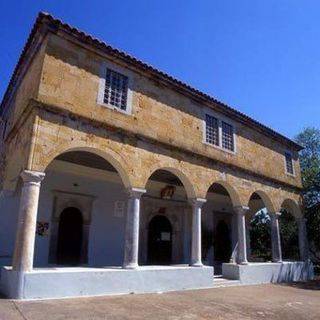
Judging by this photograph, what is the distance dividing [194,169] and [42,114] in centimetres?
543

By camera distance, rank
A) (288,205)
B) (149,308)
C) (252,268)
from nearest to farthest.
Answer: (149,308), (252,268), (288,205)

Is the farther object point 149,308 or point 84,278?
point 84,278

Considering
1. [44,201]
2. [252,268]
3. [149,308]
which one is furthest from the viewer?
[252,268]

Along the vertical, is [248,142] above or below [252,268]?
above

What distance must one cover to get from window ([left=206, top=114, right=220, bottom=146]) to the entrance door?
12.6 ft

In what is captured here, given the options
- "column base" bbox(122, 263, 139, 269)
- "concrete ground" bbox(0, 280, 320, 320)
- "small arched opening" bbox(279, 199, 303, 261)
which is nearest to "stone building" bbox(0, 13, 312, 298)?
"column base" bbox(122, 263, 139, 269)

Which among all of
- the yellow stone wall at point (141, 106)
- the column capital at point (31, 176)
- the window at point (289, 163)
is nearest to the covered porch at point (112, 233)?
the column capital at point (31, 176)

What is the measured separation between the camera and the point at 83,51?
30.9 feet

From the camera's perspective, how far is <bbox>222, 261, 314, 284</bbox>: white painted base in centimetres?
1248

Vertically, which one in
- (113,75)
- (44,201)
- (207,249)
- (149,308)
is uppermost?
(113,75)

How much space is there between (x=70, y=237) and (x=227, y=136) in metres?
7.13

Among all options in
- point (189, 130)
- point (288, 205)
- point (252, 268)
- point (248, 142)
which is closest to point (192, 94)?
point (189, 130)

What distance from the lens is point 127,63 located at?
33.7 feet

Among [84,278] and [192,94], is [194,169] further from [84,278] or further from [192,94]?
[84,278]
